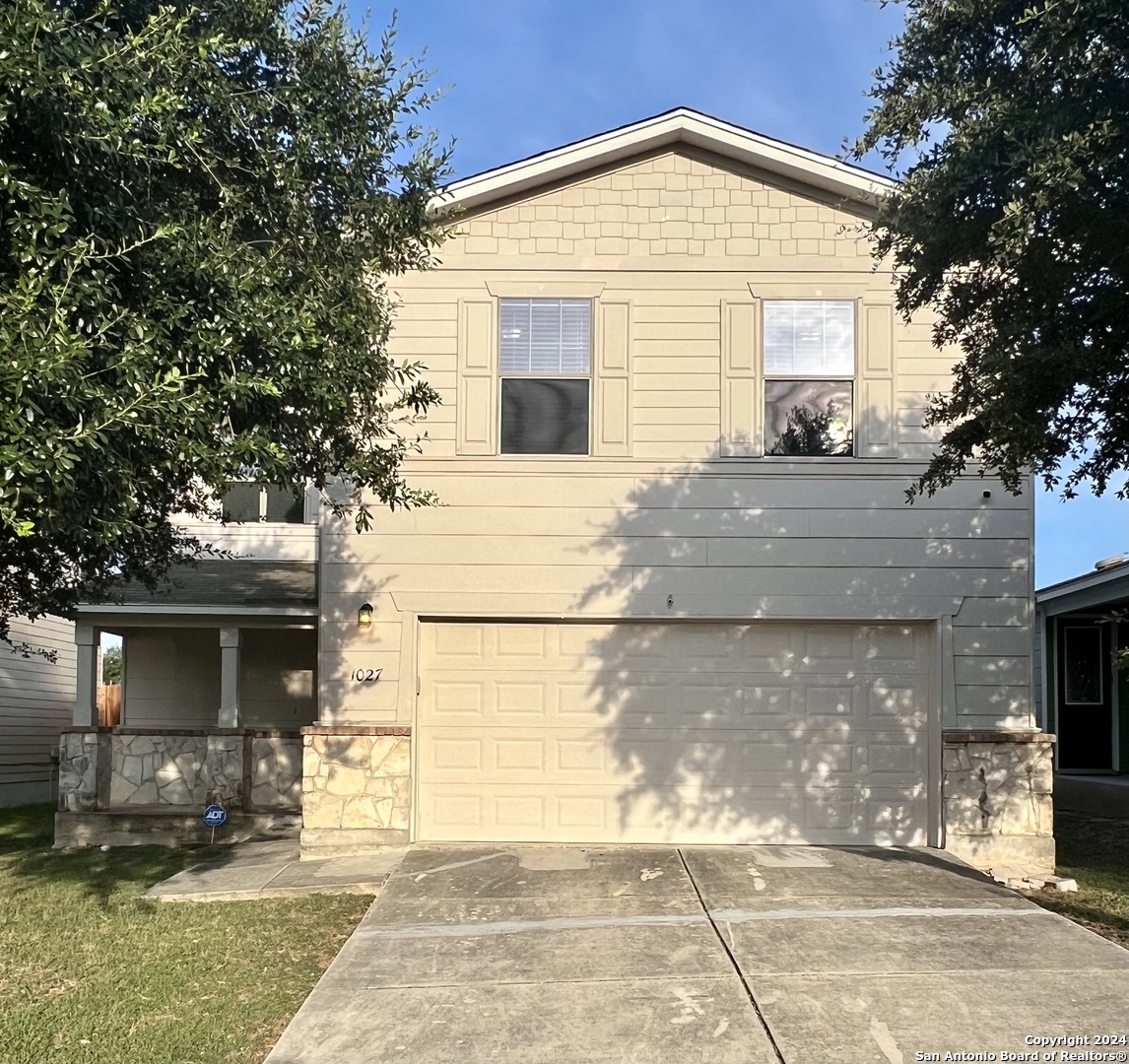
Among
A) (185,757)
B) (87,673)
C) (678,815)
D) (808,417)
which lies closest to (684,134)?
(808,417)

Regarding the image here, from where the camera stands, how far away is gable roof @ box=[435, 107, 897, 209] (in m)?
9.75

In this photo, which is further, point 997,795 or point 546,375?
point 546,375

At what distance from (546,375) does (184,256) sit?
15.8ft

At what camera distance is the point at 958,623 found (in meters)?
9.57

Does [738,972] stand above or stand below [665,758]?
below

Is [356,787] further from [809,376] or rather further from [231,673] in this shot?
[809,376]

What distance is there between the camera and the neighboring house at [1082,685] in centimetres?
1573

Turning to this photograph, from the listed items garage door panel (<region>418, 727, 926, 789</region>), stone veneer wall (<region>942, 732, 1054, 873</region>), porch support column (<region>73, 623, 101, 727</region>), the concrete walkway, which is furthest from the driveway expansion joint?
porch support column (<region>73, 623, 101, 727</region>)

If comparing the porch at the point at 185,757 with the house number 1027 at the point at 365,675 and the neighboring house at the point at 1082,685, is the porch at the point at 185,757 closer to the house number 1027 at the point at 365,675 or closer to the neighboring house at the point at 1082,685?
the house number 1027 at the point at 365,675

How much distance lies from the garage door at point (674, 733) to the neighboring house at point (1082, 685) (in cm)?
697

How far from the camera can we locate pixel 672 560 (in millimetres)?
9727

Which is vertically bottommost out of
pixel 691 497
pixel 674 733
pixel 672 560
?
pixel 674 733

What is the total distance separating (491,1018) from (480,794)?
4.32 meters

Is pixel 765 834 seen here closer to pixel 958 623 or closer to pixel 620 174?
pixel 958 623
